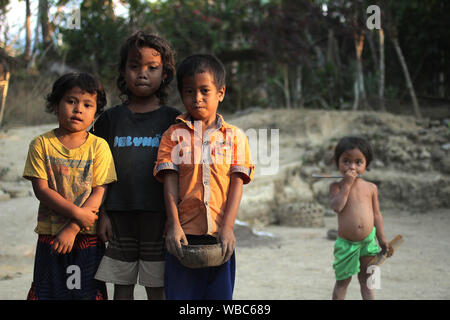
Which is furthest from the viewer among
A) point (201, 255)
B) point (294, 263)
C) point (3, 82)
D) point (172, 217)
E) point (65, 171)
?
point (3, 82)

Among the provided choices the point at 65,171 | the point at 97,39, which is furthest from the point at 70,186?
the point at 97,39

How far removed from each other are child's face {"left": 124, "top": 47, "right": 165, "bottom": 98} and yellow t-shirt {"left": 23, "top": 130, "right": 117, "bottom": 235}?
12.9 inches

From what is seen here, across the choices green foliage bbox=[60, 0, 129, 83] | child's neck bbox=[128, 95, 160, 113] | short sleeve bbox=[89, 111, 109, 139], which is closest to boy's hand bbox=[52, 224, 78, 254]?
short sleeve bbox=[89, 111, 109, 139]

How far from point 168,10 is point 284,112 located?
524 centimetres

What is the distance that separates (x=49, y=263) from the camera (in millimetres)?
1896

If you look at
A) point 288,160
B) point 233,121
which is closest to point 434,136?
point 288,160

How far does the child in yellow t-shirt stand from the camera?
1.85 metres

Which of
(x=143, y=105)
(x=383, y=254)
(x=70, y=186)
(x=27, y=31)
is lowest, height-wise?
(x=383, y=254)

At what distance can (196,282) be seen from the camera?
72.5 inches

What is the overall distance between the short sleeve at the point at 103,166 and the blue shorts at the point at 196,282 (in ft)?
1.34

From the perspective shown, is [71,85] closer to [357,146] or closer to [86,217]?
[86,217]

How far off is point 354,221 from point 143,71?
1.57 metres

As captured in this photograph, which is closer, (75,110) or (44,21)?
(75,110)

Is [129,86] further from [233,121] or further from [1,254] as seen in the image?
[233,121]
